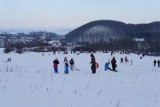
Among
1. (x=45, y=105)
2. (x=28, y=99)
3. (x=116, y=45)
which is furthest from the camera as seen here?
(x=116, y=45)

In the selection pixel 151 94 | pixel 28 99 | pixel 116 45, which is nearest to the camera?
pixel 28 99

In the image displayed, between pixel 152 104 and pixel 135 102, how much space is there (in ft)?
1.56

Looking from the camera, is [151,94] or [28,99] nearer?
[28,99]

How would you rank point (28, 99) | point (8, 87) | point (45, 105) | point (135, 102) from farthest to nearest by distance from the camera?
point (8, 87), point (135, 102), point (28, 99), point (45, 105)

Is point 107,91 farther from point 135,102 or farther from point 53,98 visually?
point 53,98

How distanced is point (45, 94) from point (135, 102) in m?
2.55

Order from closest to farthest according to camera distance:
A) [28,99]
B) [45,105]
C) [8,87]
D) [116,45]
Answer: [45,105] → [28,99] → [8,87] → [116,45]

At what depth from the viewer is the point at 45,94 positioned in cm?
938

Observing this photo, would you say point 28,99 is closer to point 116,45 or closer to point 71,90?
point 71,90

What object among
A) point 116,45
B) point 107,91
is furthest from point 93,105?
point 116,45

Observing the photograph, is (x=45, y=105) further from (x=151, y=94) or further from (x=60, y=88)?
(x=151, y=94)

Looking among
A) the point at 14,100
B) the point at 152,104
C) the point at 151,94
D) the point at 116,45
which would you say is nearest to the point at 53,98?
the point at 14,100

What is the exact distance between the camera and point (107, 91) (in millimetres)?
11086

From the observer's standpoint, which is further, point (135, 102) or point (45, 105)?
point (135, 102)
